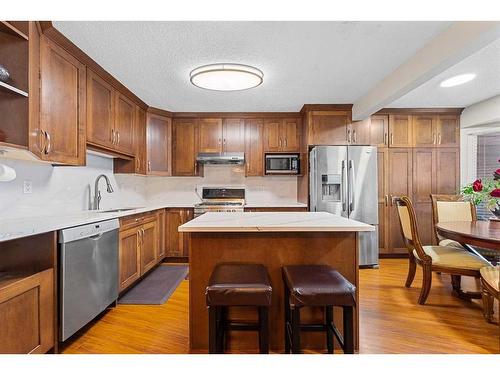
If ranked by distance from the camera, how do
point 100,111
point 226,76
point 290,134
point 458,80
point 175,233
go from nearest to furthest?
point 226,76
point 100,111
point 458,80
point 175,233
point 290,134

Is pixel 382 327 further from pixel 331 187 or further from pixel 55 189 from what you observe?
pixel 55 189

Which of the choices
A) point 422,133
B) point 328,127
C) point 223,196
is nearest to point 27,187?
A: point 223,196

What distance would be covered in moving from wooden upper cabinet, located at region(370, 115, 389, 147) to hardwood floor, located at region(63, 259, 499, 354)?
2.15 metres

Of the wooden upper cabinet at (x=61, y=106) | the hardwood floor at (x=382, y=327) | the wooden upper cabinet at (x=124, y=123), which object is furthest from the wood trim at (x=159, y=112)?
the hardwood floor at (x=382, y=327)

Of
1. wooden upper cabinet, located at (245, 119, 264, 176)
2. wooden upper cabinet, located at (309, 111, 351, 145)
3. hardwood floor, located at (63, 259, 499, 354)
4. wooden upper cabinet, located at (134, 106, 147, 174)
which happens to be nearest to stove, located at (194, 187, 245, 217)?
wooden upper cabinet, located at (245, 119, 264, 176)

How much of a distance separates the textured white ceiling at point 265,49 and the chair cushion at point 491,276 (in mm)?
1864

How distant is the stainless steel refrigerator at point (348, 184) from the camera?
381 centimetres

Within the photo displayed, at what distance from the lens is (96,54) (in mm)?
2398

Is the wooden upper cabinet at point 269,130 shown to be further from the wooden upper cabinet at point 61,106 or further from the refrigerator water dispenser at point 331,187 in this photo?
the wooden upper cabinet at point 61,106

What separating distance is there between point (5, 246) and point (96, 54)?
1.69m

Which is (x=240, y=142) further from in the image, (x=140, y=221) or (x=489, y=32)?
(x=489, y=32)

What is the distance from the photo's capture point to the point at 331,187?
3.85 meters

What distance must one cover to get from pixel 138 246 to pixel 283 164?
2377mm
